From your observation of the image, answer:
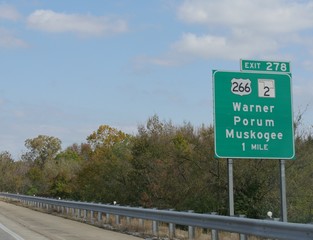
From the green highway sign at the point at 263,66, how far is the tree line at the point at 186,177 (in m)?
6.62

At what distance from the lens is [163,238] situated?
17172mm

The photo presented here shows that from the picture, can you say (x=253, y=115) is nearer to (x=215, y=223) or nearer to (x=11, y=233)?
(x=215, y=223)

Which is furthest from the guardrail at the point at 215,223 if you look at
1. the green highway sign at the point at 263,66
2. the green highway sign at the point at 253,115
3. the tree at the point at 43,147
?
the tree at the point at 43,147

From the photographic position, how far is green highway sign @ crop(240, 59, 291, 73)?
1634 cm

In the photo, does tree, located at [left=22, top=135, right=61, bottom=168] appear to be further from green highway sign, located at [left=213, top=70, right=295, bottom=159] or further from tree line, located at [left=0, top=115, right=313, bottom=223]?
green highway sign, located at [left=213, top=70, right=295, bottom=159]

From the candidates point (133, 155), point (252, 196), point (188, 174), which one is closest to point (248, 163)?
point (252, 196)

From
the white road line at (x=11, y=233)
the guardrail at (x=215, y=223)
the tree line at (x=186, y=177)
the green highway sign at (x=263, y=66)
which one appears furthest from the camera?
the tree line at (x=186, y=177)

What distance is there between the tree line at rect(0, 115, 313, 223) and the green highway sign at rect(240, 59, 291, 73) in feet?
21.7

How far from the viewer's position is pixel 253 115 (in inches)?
639

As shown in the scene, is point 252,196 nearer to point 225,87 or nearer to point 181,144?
point 225,87

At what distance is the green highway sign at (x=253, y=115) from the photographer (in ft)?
52.5

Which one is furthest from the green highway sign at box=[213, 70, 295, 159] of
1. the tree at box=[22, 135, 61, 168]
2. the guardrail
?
the tree at box=[22, 135, 61, 168]

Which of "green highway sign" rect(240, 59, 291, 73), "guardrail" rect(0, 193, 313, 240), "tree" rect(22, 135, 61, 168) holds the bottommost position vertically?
"guardrail" rect(0, 193, 313, 240)

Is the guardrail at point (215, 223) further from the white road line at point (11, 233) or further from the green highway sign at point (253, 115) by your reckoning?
the white road line at point (11, 233)
